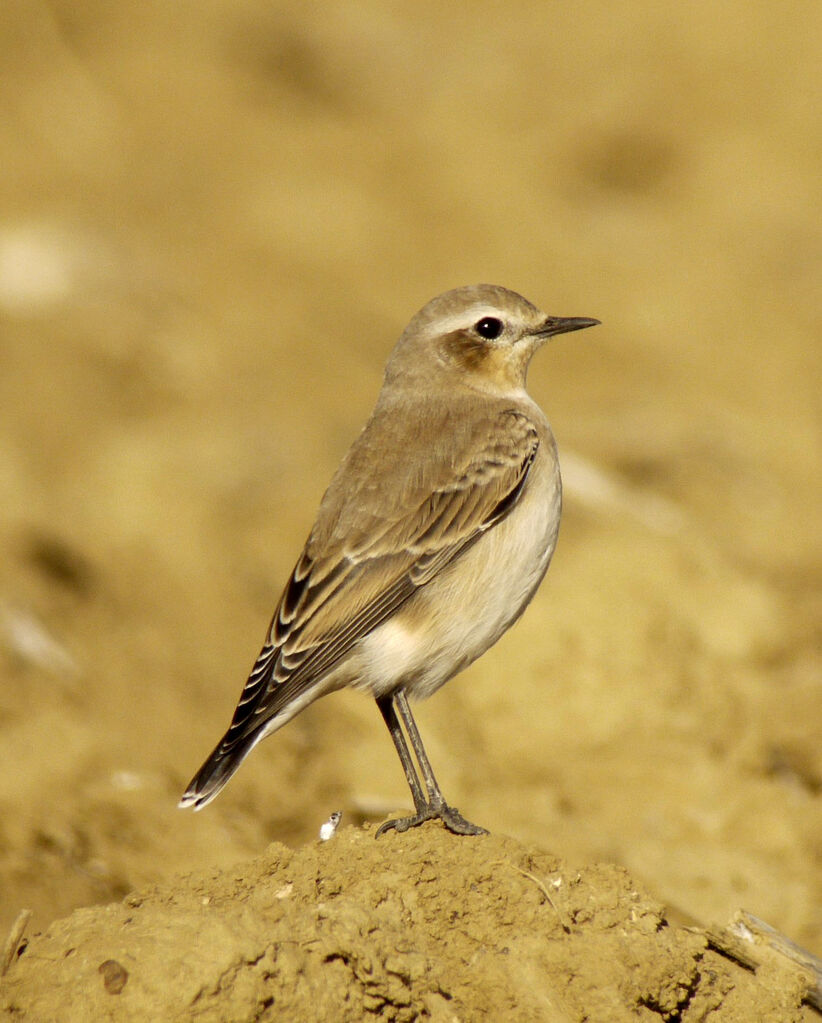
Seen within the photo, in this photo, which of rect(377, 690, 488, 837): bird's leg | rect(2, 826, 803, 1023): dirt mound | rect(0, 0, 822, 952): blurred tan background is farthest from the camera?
rect(0, 0, 822, 952): blurred tan background

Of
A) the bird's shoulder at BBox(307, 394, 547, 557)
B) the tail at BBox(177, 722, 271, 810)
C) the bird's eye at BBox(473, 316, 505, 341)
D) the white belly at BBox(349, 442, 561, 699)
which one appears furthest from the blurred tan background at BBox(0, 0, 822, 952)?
the bird's eye at BBox(473, 316, 505, 341)

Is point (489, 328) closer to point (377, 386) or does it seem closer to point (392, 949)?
point (392, 949)

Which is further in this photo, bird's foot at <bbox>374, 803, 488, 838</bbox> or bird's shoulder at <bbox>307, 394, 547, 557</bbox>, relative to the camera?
bird's shoulder at <bbox>307, 394, 547, 557</bbox>

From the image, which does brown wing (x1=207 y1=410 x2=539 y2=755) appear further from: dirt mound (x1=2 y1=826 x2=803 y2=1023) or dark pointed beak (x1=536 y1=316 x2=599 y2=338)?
dirt mound (x1=2 y1=826 x2=803 y2=1023)

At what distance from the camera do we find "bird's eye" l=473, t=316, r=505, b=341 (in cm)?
780

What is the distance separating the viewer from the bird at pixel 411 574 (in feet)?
21.6

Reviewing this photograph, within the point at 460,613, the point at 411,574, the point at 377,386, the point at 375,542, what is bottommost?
the point at 460,613

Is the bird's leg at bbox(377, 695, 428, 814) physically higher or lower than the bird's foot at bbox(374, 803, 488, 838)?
higher

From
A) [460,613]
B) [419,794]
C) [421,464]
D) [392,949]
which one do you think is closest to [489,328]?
[421,464]

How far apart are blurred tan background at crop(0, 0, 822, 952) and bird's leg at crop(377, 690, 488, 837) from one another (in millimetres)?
2213

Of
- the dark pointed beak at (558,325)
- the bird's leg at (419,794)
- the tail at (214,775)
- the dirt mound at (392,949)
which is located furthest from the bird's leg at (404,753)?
the dark pointed beak at (558,325)

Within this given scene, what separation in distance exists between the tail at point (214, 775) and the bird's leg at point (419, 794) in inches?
30.1

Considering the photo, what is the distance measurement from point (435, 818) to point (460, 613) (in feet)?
3.29

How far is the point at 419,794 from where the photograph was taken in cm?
668
